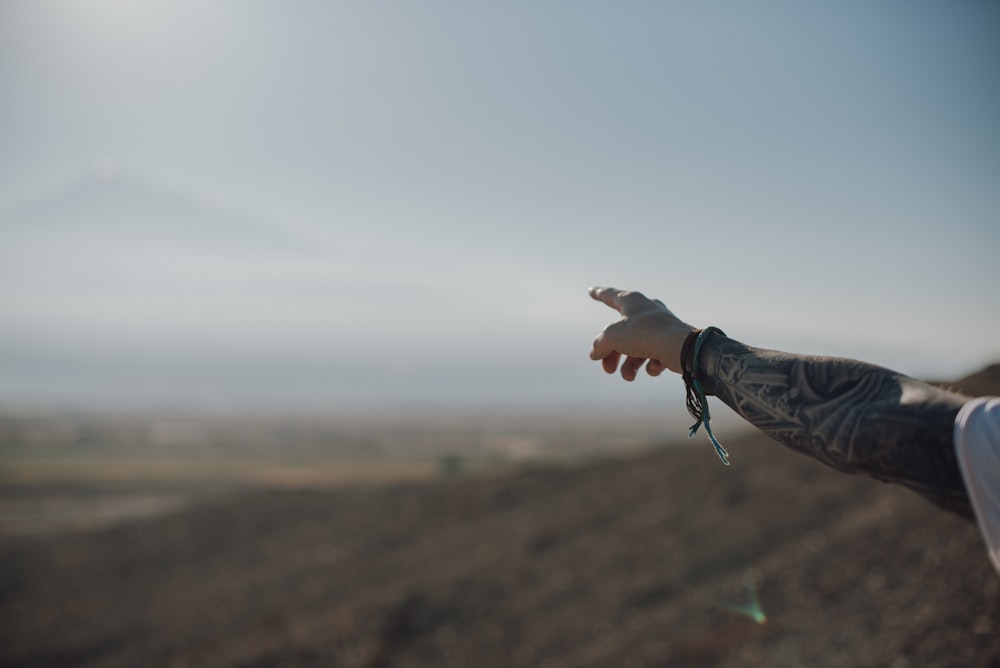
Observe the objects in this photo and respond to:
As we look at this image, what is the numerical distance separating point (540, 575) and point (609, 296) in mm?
12075

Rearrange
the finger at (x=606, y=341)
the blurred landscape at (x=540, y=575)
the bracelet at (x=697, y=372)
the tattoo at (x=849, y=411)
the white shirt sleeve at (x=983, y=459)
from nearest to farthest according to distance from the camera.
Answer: the white shirt sleeve at (x=983, y=459)
the tattoo at (x=849, y=411)
the bracelet at (x=697, y=372)
the finger at (x=606, y=341)
the blurred landscape at (x=540, y=575)

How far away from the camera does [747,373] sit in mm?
2178

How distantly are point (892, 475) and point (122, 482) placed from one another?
63.3 meters

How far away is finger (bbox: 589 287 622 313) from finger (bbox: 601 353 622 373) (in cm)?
16

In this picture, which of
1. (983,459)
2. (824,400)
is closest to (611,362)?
(824,400)

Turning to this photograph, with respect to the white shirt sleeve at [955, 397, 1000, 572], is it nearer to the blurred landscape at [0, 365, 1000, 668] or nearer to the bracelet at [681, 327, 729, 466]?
the bracelet at [681, 327, 729, 466]

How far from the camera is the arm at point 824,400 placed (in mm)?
1704

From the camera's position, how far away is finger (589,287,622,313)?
8.30 ft

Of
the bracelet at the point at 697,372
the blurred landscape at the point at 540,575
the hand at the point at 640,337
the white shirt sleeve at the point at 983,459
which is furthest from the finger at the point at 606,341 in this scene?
the blurred landscape at the point at 540,575

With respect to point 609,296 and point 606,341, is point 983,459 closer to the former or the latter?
point 606,341

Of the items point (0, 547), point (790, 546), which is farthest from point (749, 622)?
point (0, 547)

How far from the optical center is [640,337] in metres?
2.36

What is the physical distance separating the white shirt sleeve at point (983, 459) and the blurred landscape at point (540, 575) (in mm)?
5229

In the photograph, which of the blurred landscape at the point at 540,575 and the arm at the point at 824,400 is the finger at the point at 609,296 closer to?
the arm at the point at 824,400
